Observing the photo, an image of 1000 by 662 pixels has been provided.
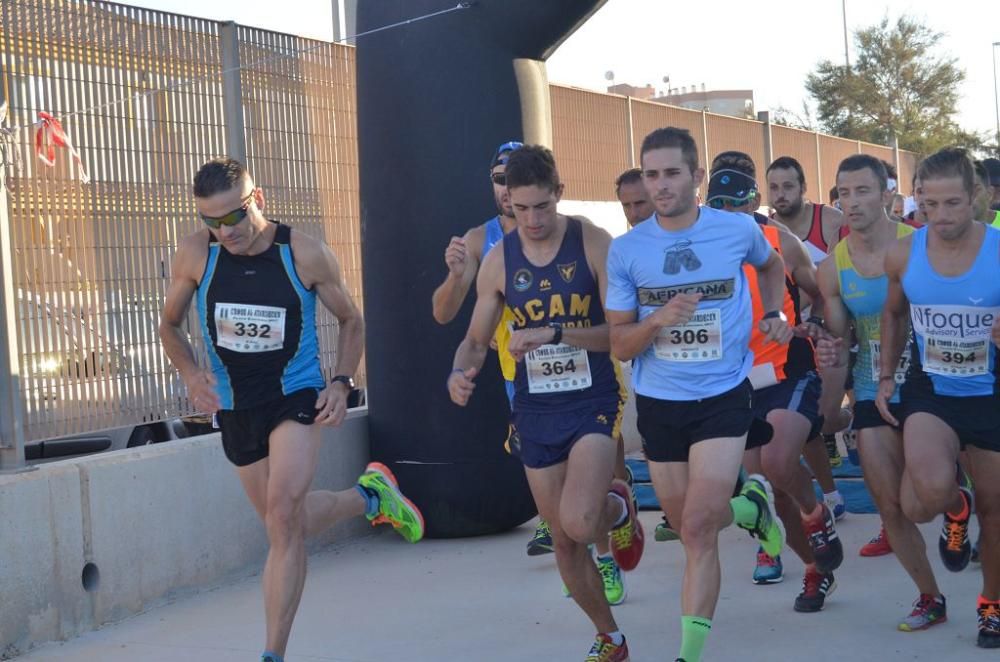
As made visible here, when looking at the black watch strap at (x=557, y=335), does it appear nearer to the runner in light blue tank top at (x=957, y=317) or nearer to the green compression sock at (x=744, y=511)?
the green compression sock at (x=744, y=511)

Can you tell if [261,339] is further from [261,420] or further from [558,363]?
[558,363]

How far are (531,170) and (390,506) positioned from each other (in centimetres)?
192

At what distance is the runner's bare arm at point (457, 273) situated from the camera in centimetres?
603

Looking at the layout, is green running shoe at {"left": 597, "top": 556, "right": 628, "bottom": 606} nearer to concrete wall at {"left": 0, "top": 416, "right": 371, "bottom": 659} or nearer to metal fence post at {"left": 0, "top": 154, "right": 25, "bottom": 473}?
concrete wall at {"left": 0, "top": 416, "right": 371, "bottom": 659}

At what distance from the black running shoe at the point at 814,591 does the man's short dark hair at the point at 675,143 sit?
7.10 ft

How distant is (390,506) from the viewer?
646 cm

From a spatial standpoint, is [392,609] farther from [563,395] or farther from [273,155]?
[273,155]

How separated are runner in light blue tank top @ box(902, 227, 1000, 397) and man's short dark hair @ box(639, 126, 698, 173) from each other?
1.06 m

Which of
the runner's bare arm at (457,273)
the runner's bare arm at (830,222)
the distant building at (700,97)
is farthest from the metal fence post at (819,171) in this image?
the distant building at (700,97)

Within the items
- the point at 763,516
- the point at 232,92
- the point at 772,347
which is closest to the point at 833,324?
the point at 772,347

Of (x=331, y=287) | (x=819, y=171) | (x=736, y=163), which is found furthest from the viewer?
(x=819, y=171)

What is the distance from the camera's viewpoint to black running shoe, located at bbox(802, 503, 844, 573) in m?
6.27

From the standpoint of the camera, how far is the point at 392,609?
6.86m

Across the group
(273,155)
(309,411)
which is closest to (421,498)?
(273,155)
